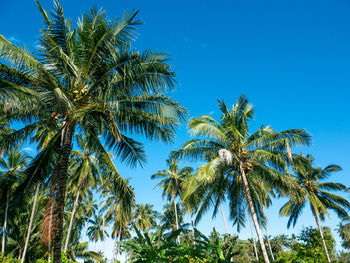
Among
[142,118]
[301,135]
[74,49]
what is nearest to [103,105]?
[142,118]

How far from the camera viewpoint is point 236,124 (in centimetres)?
1217

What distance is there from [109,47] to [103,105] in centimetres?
163

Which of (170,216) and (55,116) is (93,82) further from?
(170,216)

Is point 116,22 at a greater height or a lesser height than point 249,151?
greater

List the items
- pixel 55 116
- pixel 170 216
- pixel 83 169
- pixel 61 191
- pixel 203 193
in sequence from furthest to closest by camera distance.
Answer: pixel 170 216 → pixel 83 169 → pixel 203 193 → pixel 55 116 → pixel 61 191

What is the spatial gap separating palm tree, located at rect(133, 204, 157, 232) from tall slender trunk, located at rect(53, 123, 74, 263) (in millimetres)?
32888

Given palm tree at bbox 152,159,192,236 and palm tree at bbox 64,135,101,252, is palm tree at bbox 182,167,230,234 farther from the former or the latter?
palm tree at bbox 152,159,192,236

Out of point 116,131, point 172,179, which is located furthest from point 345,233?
point 116,131

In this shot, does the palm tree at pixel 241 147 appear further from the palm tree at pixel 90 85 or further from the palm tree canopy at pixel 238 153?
the palm tree at pixel 90 85

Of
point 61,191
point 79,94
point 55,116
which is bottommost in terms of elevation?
point 61,191

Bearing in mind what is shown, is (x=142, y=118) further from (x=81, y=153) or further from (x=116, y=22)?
(x=81, y=153)

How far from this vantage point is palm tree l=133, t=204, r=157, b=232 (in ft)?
124

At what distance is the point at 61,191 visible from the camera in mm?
6094

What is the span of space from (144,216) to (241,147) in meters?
31.8
